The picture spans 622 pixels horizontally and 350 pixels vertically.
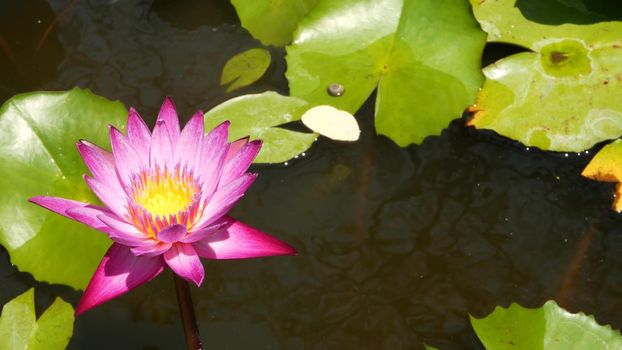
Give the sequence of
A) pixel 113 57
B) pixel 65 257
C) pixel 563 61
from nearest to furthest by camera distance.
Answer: pixel 65 257 → pixel 563 61 → pixel 113 57

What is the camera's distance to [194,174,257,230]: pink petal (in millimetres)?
1785

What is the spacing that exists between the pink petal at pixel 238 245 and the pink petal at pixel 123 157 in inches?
10.9

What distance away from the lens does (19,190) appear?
2201mm

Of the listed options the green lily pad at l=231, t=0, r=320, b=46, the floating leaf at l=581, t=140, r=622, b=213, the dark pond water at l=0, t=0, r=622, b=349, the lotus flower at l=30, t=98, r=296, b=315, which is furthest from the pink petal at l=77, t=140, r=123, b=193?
the floating leaf at l=581, t=140, r=622, b=213

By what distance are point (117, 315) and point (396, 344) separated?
0.92 metres

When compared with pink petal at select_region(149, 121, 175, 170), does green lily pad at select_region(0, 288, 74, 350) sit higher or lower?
lower

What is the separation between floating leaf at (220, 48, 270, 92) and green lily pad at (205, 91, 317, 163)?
26 cm

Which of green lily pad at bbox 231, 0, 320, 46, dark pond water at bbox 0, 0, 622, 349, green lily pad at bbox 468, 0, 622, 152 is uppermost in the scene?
green lily pad at bbox 231, 0, 320, 46

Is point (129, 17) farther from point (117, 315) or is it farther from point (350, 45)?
point (117, 315)

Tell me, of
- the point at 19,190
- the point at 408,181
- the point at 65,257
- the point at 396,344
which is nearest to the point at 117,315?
the point at 65,257

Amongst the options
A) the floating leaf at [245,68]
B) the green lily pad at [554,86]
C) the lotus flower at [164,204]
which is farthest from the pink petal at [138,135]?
the green lily pad at [554,86]

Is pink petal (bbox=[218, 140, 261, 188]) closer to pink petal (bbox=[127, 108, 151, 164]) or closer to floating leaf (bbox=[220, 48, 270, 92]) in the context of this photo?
pink petal (bbox=[127, 108, 151, 164])

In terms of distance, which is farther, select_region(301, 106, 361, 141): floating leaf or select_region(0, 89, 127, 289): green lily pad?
select_region(301, 106, 361, 141): floating leaf

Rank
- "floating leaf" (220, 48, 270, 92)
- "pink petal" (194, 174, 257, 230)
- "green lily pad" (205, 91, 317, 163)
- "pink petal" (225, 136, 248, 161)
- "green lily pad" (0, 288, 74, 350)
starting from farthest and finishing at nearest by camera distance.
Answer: "floating leaf" (220, 48, 270, 92) < "green lily pad" (205, 91, 317, 163) < "green lily pad" (0, 288, 74, 350) < "pink petal" (225, 136, 248, 161) < "pink petal" (194, 174, 257, 230)
